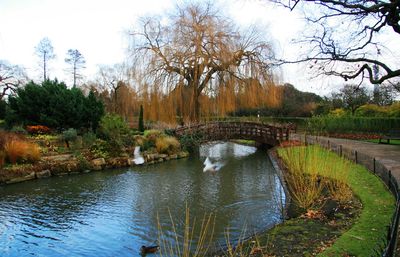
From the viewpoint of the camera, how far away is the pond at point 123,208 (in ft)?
20.5

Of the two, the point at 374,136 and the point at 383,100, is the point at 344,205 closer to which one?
the point at 374,136

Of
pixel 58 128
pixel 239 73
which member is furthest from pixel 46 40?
pixel 239 73

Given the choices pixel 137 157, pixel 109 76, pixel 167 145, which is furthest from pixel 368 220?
pixel 109 76

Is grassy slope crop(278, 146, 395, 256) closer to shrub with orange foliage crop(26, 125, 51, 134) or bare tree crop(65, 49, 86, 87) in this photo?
shrub with orange foliage crop(26, 125, 51, 134)

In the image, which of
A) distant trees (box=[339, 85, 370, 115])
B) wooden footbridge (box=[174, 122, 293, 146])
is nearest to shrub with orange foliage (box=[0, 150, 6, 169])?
wooden footbridge (box=[174, 122, 293, 146])

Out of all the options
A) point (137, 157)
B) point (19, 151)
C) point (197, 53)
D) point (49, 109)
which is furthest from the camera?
point (197, 53)

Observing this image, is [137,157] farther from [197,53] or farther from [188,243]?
[188,243]

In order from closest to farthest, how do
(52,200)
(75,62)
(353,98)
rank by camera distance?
1. (52,200)
2. (353,98)
3. (75,62)

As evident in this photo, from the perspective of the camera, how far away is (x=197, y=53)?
792 inches

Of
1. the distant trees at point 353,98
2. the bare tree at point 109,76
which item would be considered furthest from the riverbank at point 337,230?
the bare tree at point 109,76

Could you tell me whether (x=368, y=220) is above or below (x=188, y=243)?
above

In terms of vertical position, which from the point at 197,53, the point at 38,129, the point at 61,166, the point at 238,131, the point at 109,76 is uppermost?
the point at 109,76

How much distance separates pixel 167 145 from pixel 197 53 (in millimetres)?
6135

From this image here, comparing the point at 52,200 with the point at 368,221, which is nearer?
the point at 368,221
